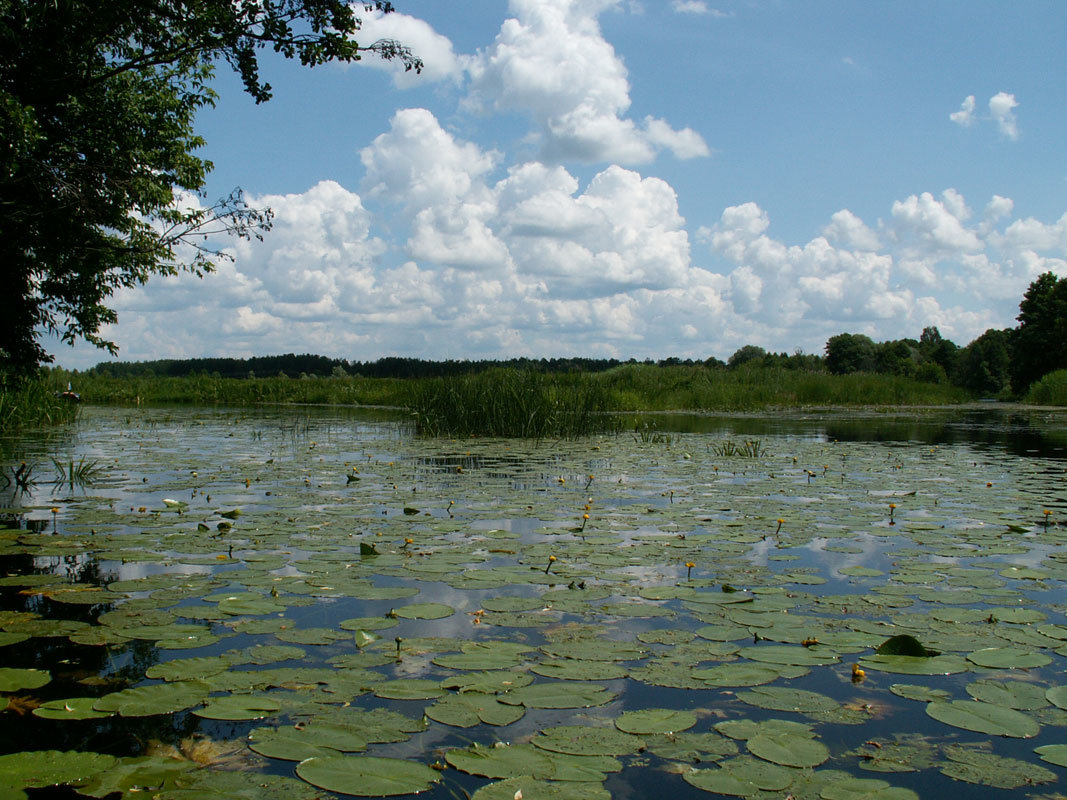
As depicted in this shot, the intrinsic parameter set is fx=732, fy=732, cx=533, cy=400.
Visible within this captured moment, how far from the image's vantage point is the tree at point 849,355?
4009 centimetres

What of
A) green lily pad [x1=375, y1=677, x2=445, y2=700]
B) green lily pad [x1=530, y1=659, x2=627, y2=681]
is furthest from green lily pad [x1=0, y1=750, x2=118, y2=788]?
green lily pad [x1=530, y1=659, x2=627, y2=681]

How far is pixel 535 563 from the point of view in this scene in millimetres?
4273

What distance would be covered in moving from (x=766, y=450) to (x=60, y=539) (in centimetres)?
900

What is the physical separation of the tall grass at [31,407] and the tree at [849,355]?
36.2 meters

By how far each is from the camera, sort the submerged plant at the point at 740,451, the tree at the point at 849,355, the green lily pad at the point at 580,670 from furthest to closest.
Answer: the tree at the point at 849,355, the submerged plant at the point at 740,451, the green lily pad at the point at 580,670

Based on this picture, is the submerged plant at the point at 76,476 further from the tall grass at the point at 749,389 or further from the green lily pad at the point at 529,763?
the tall grass at the point at 749,389

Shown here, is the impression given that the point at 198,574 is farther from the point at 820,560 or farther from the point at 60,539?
the point at 820,560

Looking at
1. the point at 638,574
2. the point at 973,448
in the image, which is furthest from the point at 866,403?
the point at 638,574

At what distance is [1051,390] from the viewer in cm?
2900

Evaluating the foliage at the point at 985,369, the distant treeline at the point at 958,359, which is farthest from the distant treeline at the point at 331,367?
the foliage at the point at 985,369

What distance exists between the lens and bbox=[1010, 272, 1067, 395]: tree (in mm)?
31266

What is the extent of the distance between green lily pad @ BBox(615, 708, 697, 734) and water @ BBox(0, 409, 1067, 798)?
1.5 inches

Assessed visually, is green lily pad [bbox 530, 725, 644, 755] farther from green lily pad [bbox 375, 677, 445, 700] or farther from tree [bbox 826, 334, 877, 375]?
tree [bbox 826, 334, 877, 375]

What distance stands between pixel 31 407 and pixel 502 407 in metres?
9.56
